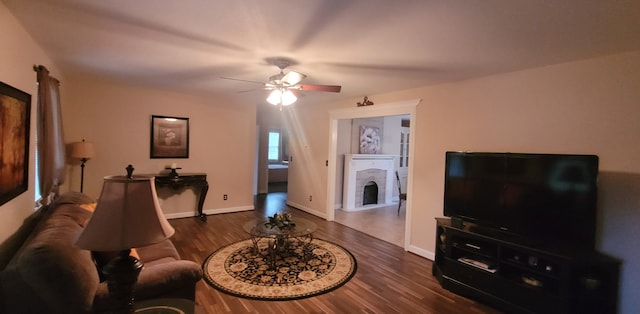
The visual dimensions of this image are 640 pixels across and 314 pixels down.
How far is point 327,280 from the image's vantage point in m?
3.00

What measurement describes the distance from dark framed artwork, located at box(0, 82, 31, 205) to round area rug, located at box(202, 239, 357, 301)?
1.76 meters

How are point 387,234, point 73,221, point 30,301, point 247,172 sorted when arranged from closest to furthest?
1. point 30,301
2. point 73,221
3. point 387,234
4. point 247,172

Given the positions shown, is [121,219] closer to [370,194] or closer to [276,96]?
[276,96]

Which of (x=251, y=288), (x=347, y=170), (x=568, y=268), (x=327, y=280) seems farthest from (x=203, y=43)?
(x=347, y=170)

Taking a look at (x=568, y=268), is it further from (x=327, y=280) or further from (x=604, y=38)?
(x=327, y=280)

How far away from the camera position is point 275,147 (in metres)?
10.9

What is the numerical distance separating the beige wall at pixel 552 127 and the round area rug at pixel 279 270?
1266mm

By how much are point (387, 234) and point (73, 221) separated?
4016 millimetres

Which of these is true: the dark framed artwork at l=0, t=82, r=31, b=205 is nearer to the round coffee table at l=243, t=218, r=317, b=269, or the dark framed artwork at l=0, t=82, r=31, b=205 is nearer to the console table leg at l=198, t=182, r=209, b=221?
the round coffee table at l=243, t=218, r=317, b=269

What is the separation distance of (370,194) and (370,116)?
2.73m

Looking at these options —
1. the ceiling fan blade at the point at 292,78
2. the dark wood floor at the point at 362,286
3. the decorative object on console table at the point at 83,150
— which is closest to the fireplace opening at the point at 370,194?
the dark wood floor at the point at 362,286

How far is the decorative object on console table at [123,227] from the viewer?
1.17 m

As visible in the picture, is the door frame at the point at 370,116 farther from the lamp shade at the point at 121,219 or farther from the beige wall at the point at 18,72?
the beige wall at the point at 18,72

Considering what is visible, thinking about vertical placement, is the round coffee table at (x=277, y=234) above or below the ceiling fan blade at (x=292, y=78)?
below
